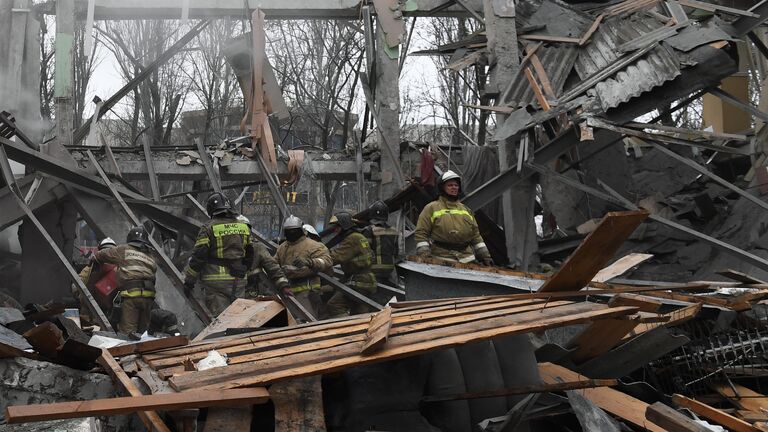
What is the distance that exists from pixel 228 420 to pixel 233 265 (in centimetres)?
605

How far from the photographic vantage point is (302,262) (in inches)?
430

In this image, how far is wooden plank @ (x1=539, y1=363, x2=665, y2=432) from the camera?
4.99 meters

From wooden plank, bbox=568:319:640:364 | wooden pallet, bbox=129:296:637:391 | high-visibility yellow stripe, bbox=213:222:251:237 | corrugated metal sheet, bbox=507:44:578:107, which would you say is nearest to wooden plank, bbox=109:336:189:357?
wooden pallet, bbox=129:296:637:391

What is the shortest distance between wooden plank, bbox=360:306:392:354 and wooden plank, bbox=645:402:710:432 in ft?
4.83

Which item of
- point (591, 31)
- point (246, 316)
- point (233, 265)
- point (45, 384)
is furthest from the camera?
point (591, 31)

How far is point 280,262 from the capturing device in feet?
36.9

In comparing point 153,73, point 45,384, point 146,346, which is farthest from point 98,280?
point 153,73

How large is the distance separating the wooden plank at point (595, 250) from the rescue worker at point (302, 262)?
18.1ft

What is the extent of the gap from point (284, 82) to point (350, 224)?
21422 millimetres

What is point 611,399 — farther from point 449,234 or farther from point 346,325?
point 449,234

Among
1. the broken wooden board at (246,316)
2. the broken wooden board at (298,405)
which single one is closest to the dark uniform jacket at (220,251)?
the broken wooden board at (246,316)

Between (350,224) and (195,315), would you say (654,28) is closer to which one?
(350,224)

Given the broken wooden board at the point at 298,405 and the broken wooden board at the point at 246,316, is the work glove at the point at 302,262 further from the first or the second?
the broken wooden board at the point at 298,405

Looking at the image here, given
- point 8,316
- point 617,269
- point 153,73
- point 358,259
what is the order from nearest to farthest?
1. point 8,316
2. point 617,269
3. point 358,259
4. point 153,73
